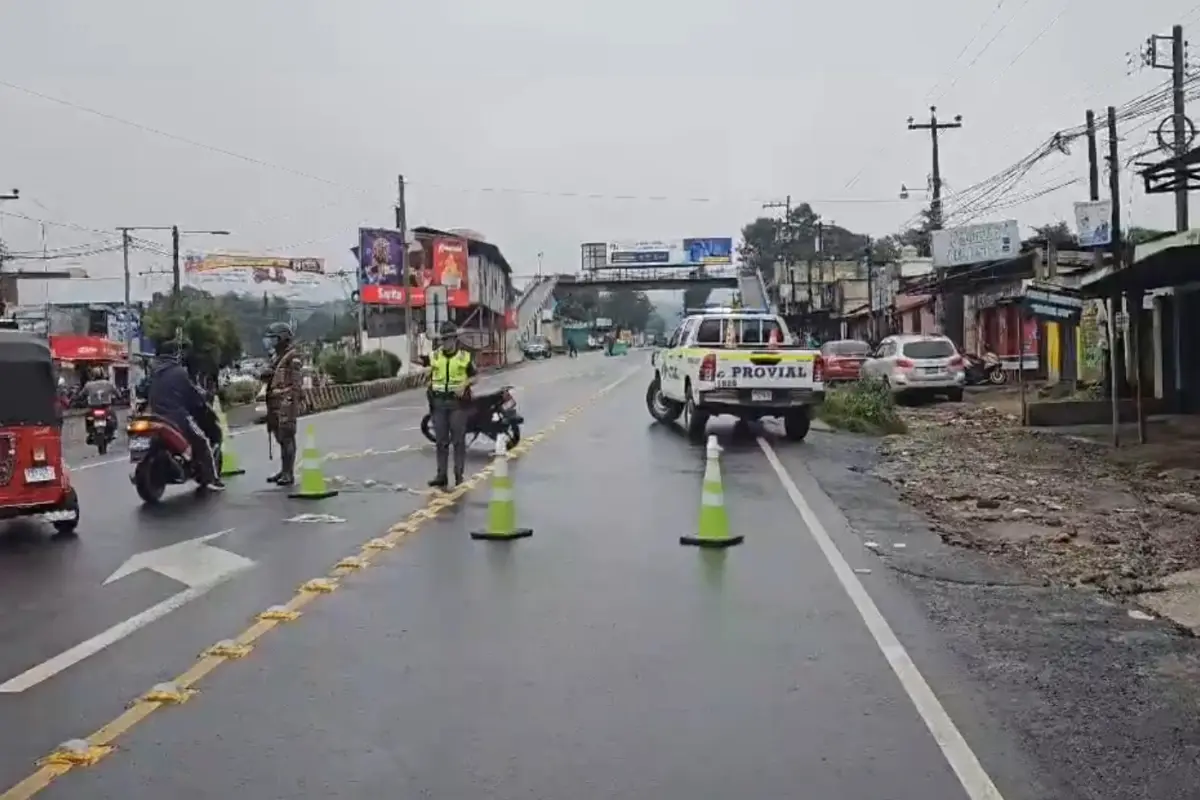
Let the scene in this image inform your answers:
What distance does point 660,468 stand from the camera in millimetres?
18312

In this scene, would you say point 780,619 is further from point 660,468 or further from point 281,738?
point 660,468

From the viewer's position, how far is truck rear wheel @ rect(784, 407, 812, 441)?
22.7 meters

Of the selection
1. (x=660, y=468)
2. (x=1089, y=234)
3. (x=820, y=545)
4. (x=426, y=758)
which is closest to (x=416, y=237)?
(x=1089, y=234)

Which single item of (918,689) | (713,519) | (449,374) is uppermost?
(449,374)

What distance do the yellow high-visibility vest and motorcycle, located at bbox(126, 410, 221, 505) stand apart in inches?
110

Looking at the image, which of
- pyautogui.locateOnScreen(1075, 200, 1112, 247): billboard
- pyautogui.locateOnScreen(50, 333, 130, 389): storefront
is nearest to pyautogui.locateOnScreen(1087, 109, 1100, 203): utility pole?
pyautogui.locateOnScreen(1075, 200, 1112, 247): billboard

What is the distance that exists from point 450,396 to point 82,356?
4448 centimetres

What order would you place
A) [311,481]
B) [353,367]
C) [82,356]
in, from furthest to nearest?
[82,356] → [353,367] → [311,481]

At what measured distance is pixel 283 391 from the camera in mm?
16375

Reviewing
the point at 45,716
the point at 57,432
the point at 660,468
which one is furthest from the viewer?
the point at 660,468

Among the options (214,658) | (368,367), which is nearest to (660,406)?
(214,658)

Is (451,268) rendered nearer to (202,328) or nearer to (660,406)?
(202,328)

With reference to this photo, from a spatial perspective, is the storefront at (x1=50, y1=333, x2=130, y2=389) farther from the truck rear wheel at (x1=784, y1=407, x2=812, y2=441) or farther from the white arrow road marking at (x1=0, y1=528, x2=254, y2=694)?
the white arrow road marking at (x1=0, y1=528, x2=254, y2=694)

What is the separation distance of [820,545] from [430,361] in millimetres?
6039
